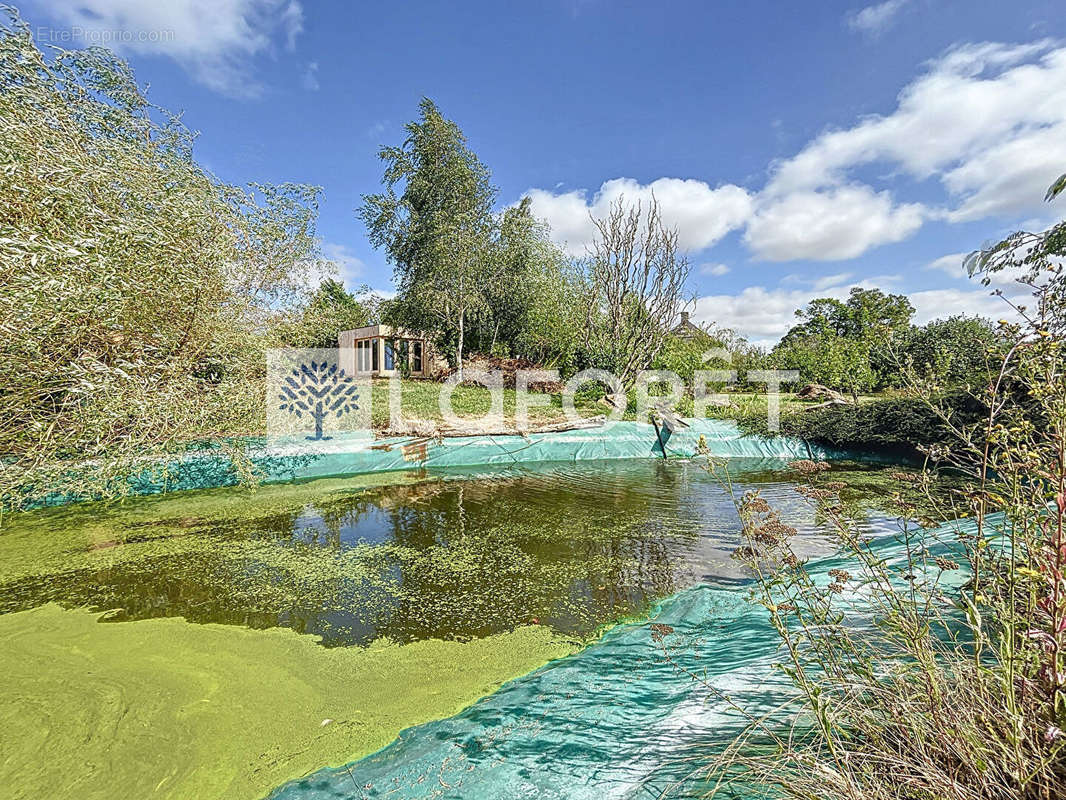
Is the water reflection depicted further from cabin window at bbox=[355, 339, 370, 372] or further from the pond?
cabin window at bbox=[355, 339, 370, 372]

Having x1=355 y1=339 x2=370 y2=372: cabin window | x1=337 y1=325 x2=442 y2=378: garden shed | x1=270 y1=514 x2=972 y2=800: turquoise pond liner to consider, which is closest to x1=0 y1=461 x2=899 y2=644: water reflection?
x1=270 y1=514 x2=972 y2=800: turquoise pond liner

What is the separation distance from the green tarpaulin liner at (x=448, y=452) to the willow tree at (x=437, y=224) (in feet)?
21.8

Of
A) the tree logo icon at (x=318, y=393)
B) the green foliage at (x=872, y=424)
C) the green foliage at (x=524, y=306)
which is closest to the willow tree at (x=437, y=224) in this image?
the green foliage at (x=524, y=306)

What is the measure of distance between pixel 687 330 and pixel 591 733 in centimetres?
1460

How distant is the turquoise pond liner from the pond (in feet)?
0.43

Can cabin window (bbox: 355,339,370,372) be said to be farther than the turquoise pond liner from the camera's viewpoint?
Yes

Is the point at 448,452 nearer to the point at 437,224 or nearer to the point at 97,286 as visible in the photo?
the point at 97,286

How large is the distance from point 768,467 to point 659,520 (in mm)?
3854

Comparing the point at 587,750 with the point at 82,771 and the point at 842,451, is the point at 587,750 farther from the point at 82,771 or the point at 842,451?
the point at 842,451

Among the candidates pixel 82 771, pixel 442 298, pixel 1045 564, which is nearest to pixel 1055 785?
pixel 1045 564

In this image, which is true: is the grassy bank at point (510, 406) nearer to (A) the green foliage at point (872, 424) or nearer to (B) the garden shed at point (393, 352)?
(A) the green foliage at point (872, 424)

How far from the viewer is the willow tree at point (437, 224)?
548 inches

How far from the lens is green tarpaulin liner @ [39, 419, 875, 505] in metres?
5.83

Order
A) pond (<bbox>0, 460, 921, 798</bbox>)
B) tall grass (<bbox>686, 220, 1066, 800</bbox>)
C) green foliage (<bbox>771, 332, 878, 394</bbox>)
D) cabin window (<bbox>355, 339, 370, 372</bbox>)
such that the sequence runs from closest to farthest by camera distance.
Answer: tall grass (<bbox>686, 220, 1066, 800</bbox>) < pond (<bbox>0, 460, 921, 798</bbox>) < green foliage (<bbox>771, 332, 878, 394</bbox>) < cabin window (<bbox>355, 339, 370, 372</bbox>)
